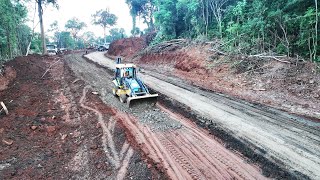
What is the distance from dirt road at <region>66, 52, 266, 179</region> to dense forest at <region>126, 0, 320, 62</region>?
898 centimetres

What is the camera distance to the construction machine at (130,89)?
11.1 m

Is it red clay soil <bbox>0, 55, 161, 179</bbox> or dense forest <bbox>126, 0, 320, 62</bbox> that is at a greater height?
dense forest <bbox>126, 0, 320, 62</bbox>

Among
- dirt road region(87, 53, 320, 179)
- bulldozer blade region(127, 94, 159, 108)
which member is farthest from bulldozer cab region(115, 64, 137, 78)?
dirt road region(87, 53, 320, 179)

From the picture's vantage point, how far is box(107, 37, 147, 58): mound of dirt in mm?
33656

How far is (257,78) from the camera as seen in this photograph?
14.3 meters

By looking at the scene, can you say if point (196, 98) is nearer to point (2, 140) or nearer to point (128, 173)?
point (128, 173)

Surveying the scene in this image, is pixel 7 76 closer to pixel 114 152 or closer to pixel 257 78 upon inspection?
pixel 114 152

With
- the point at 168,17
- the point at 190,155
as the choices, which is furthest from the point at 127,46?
the point at 190,155

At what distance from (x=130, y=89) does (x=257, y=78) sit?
779 cm

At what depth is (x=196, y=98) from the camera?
12500 millimetres

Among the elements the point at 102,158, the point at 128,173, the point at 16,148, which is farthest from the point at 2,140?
the point at 128,173

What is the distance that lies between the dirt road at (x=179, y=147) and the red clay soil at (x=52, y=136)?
0.59 metres

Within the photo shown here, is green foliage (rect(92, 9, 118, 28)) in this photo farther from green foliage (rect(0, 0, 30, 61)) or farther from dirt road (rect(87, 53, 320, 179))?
dirt road (rect(87, 53, 320, 179))

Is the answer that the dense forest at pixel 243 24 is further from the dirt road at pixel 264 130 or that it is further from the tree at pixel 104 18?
the tree at pixel 104 18
